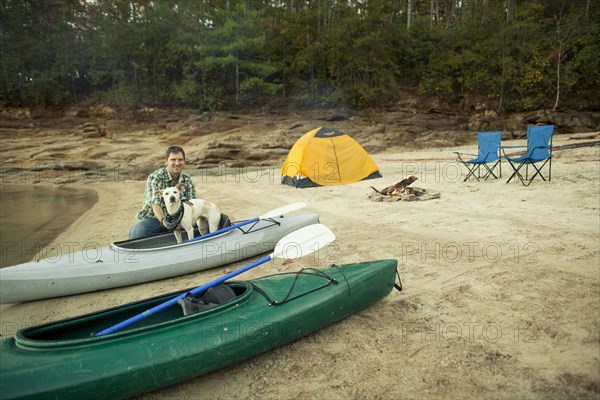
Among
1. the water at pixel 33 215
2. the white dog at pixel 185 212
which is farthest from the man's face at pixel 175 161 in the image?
the water at pixel 33 215

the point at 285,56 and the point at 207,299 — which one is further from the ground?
the point at 285,56

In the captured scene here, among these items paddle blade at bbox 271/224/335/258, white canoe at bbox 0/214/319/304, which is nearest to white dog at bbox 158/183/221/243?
white canoe at bbox 0/214/319/304

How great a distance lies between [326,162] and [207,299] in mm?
6962

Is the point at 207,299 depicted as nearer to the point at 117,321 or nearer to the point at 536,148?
the point at 117,321

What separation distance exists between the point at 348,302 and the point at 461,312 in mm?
980

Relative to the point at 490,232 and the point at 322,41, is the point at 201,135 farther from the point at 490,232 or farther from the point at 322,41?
the point at 490,232

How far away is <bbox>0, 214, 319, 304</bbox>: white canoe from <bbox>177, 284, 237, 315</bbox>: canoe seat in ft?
4.40

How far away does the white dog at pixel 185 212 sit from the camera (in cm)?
438

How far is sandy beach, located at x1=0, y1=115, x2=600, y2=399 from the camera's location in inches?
93.0

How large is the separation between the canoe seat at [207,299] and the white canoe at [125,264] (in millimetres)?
1341

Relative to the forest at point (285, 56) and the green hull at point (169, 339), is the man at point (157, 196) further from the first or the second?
the forest at point (285, 56)

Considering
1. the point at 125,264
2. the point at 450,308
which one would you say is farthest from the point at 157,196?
the point at 450,308

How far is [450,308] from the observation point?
10.4 feet

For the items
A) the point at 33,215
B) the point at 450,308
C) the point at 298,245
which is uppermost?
the point at 298,245
